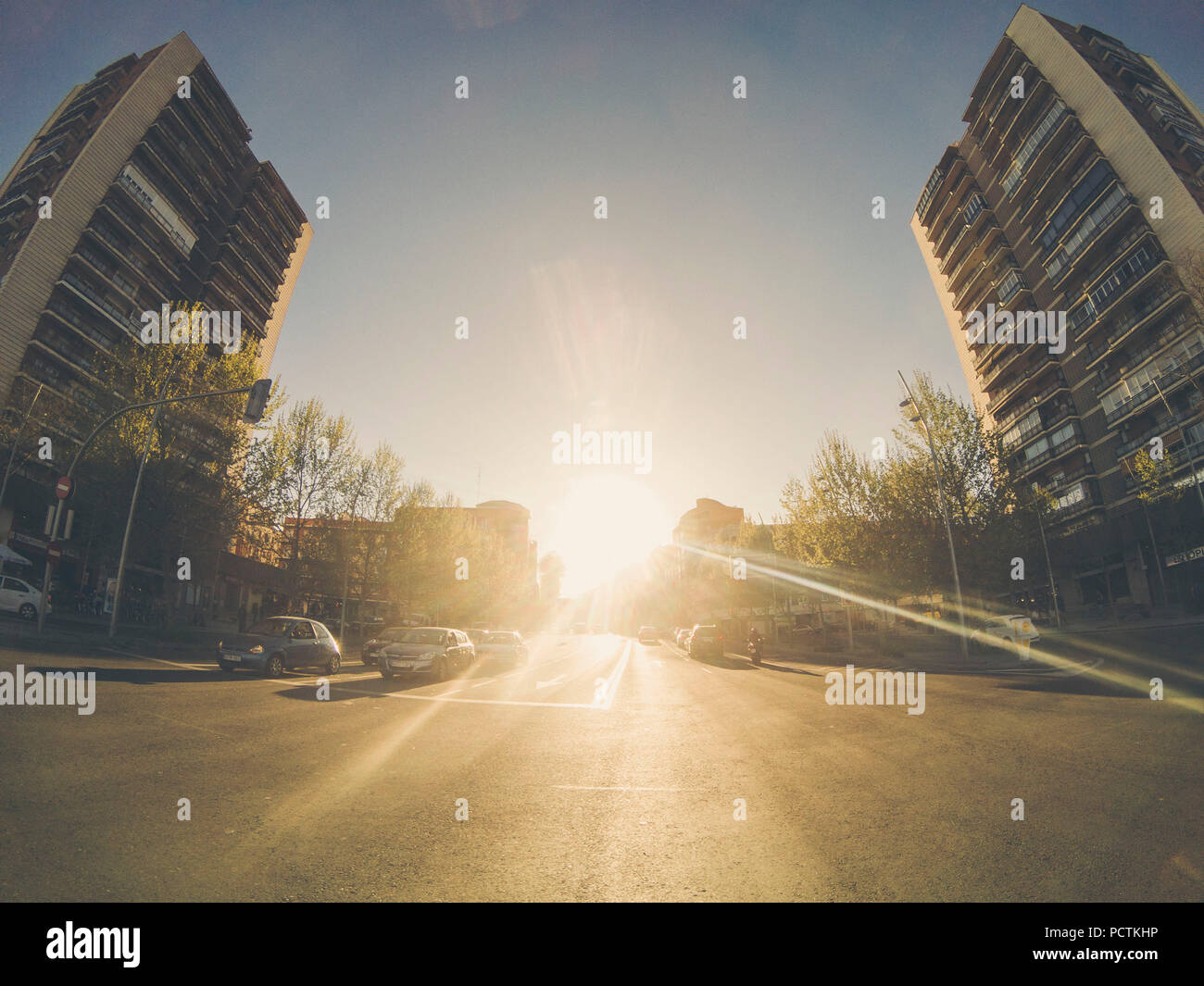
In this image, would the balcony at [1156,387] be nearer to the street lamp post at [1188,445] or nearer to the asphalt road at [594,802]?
the street lamp post at [1188,445]

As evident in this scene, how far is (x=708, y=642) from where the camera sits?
94.2ft

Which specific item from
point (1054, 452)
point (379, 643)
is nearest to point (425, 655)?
point (379, 643)

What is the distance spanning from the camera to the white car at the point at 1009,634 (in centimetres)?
2156

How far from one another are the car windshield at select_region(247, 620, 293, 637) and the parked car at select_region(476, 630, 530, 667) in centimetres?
953

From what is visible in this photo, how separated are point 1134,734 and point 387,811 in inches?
363

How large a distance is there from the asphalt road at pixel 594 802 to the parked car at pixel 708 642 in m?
18.9

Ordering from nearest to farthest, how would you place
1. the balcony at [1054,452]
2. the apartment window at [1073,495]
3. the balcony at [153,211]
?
the balcony at [153,211] < the apartment window at [1073,495] < the balcony at [1054,452]

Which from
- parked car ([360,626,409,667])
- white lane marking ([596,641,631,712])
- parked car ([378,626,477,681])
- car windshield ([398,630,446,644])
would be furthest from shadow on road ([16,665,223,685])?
white lane marking ([596,641,631,712])

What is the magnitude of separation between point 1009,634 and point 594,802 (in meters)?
24.6

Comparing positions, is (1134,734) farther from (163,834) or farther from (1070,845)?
(163,834)

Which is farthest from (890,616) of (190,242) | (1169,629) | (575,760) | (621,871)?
(190,242)

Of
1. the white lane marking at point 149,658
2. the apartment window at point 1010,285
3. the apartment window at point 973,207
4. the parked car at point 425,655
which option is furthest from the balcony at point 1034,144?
the white lane marking at point 149,658

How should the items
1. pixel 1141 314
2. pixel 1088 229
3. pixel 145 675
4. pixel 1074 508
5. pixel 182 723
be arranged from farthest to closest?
pixel 1074 508, pixel 1088 229, pixel 1141 314, pixel 145 675, pixel 182 723

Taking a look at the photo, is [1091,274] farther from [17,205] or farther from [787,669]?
[17,205]
